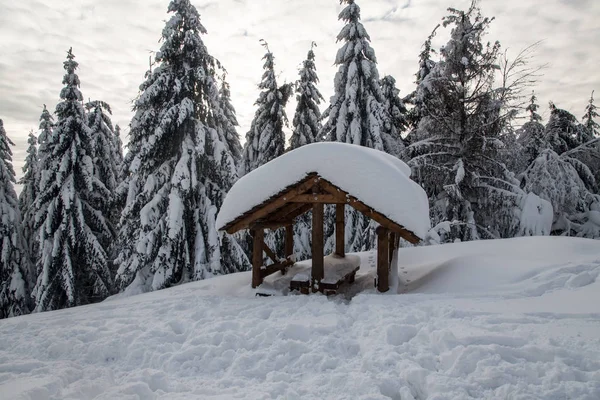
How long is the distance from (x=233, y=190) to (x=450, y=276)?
5.24 m

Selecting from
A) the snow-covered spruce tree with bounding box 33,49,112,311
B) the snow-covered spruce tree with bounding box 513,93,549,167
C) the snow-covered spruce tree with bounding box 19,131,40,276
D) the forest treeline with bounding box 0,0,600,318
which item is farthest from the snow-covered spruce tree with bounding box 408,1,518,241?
the snow-covered spruce tree with bounding box 19,131,40,276

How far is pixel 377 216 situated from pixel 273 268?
11.5ft

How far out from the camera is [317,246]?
8039 mm

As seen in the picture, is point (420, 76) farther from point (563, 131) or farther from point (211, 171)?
point (211, 171)

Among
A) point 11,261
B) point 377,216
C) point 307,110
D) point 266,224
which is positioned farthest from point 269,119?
point 11,261

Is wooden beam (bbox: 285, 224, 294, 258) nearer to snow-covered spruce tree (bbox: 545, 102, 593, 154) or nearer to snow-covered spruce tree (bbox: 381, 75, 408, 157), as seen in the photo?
snow-covered spruce tree (bbox: 381, 75, 408, 157)

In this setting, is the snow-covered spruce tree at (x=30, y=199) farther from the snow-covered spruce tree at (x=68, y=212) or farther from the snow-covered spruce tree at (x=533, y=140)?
the snow-covered spruce tree at (x=533, y=140)

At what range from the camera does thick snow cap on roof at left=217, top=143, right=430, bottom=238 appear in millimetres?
7105

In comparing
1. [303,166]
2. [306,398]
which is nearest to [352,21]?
[303,166]

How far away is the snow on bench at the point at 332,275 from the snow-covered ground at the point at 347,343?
33 centimetres

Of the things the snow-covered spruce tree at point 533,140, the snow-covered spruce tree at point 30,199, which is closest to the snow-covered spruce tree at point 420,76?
the snow-covered spruce tree at point 533,140

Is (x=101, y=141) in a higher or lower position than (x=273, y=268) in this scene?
higher

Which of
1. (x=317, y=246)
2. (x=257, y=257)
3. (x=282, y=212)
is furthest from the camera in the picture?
(x=282, y=212)

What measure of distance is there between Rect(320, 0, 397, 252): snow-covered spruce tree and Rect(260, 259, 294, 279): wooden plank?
6516 millimetres
